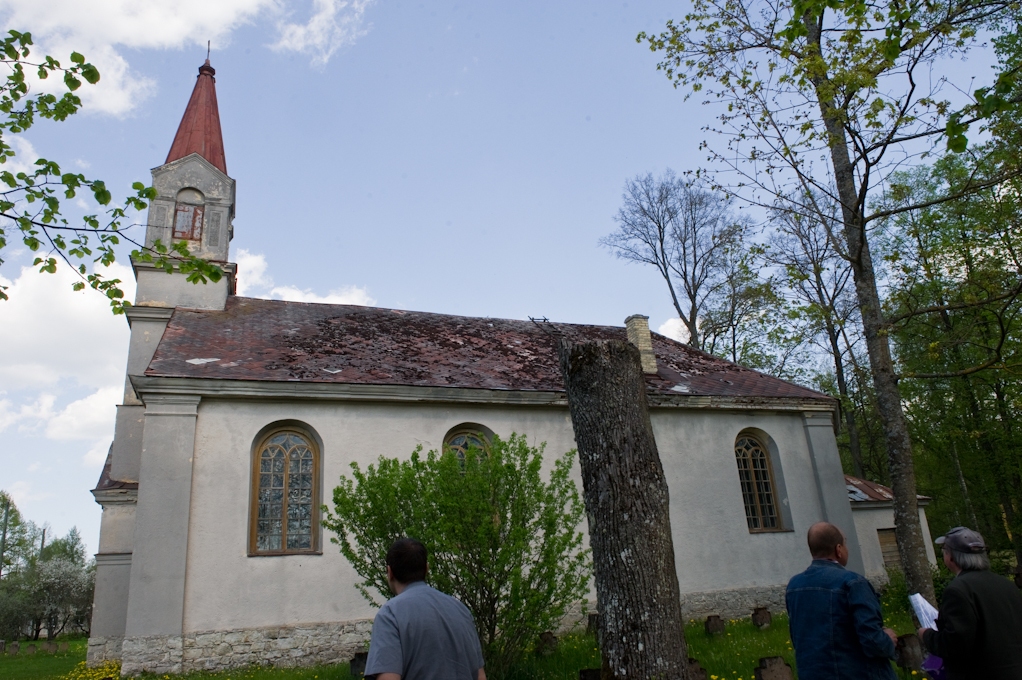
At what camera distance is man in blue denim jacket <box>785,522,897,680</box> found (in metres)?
4.16

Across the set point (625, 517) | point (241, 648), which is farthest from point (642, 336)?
point (625, 517)

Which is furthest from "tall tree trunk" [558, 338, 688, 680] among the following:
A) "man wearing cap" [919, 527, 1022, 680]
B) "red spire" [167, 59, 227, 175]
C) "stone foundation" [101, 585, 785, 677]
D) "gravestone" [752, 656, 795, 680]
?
"red spire" [167, 59, 227, 175]

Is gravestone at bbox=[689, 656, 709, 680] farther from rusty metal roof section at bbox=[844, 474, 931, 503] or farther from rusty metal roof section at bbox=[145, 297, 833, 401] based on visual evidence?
rusty metal roof section at bbox=[844, 474, 931, 503]

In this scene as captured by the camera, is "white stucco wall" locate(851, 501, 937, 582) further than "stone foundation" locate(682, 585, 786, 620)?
Yes

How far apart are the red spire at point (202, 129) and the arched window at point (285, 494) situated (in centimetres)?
925

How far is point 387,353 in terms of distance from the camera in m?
16.0

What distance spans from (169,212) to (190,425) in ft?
25.8

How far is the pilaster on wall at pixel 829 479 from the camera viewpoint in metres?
16.8

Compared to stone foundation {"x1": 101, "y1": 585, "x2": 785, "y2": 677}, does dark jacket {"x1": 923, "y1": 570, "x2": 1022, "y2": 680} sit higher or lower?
higher

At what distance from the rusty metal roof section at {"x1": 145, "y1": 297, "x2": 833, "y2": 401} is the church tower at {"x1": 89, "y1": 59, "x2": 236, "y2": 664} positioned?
2.91 ft

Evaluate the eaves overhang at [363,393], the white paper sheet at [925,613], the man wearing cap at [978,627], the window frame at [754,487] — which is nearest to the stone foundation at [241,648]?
the eaves overhang at [363,393]

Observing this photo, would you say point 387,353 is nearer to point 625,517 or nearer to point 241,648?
point 241,648

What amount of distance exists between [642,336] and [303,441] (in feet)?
29.5

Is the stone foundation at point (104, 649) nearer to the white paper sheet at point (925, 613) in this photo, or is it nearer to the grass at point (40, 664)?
the grass at point (40, 664)
